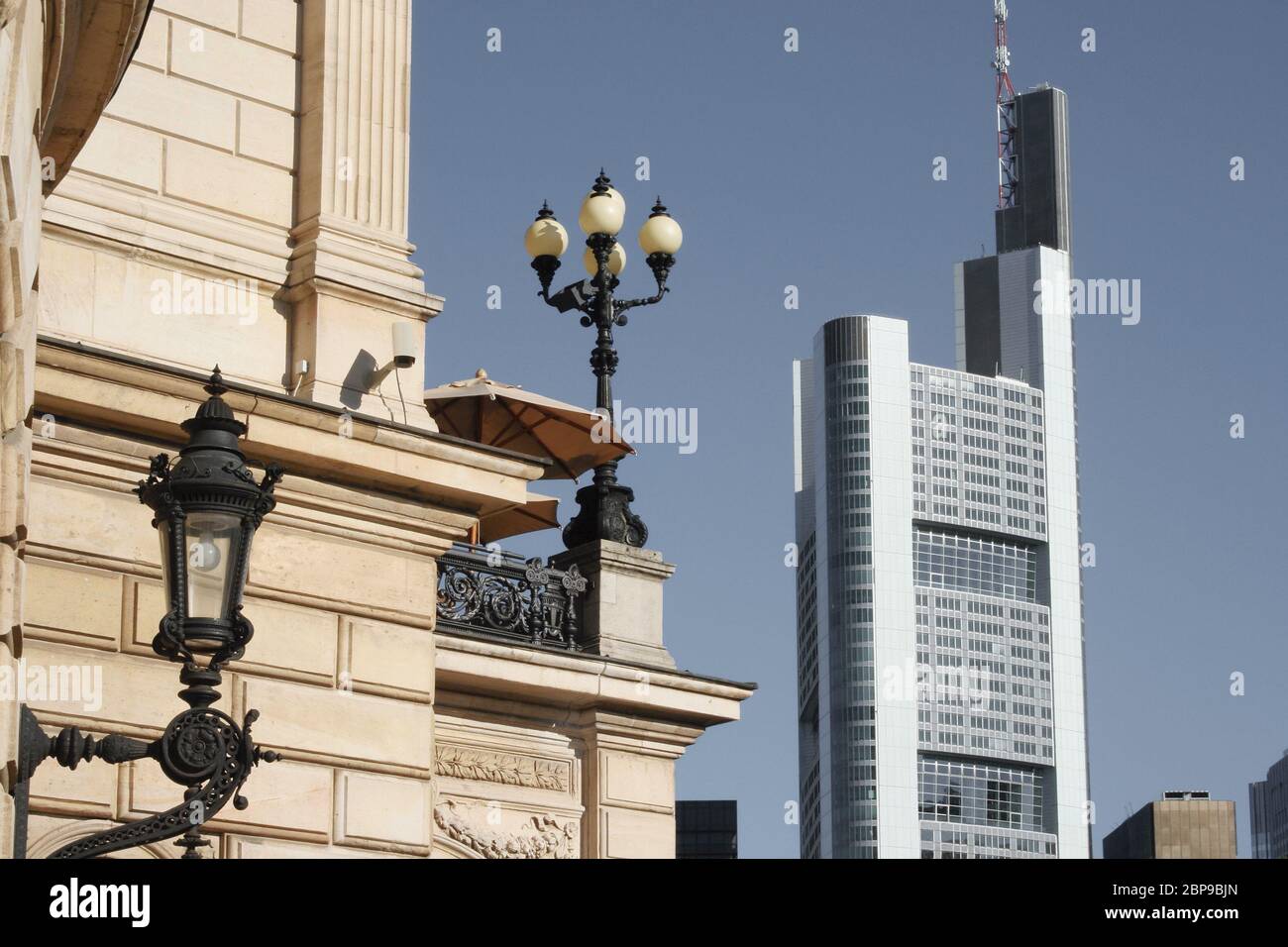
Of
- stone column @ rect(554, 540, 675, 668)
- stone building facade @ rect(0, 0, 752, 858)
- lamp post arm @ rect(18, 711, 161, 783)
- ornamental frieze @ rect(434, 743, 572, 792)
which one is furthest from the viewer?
stone column @ rect(554, 540, 675, 668)

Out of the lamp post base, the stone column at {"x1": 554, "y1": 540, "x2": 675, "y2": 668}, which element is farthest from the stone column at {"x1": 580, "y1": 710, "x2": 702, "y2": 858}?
the lamp post base

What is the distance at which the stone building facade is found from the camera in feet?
44.0

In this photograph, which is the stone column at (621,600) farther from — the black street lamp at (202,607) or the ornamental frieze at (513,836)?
the black street lamp at (202,607)

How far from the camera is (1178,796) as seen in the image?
123 meters

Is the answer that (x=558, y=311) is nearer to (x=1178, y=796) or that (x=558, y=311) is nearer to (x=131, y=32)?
(x=131, y=32)

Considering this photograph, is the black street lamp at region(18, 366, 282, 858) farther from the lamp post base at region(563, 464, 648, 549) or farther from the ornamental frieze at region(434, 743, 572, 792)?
the lamp post base at region(563, 464, 648, 549)

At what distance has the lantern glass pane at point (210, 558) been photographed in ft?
30.2

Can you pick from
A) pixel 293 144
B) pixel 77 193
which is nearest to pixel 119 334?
pixel 77 193

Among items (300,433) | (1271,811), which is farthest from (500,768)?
(1271,811)

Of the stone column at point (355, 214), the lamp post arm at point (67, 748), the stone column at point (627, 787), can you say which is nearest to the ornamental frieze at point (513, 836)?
the stone column at point (627, 787)

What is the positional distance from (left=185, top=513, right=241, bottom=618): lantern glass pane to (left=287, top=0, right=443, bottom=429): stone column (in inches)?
237

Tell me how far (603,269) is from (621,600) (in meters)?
3.58
